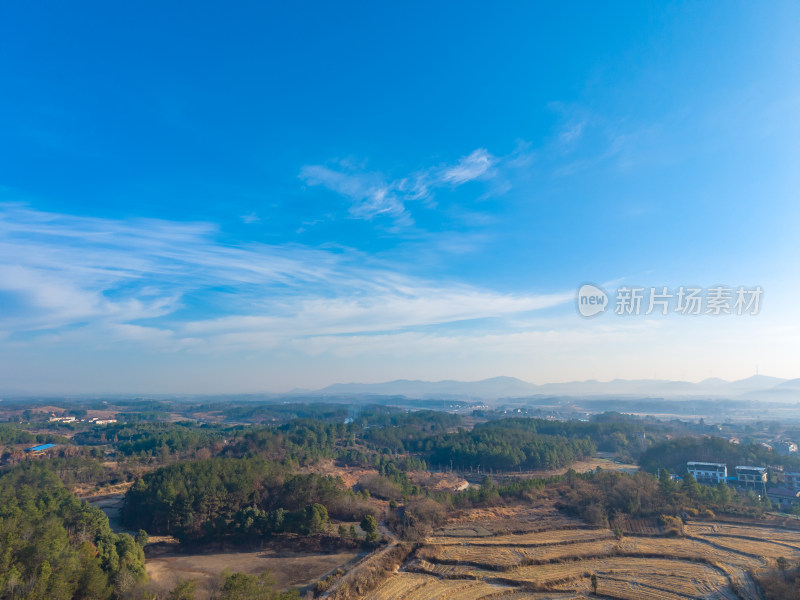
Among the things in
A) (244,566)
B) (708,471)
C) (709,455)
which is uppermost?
(244,566)

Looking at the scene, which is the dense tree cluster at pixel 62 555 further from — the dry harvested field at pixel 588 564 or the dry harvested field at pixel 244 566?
the dry harvested field at pixel 588 564

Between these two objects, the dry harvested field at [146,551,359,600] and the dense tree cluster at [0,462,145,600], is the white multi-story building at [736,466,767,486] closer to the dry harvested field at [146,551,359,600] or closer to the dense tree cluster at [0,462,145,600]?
the dry harvested field at [146,551,359,600]

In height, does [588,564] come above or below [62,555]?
below

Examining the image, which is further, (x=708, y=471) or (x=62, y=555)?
(x=708, y=471)

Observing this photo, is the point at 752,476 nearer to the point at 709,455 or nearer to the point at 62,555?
the point at 709,455

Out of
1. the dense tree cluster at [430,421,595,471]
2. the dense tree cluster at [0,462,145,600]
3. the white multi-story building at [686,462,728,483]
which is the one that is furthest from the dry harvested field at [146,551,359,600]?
the white multi-story building at [686,462,728,483]

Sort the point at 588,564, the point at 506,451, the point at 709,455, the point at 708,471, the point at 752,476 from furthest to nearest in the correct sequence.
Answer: the point at 506,451 → the point at 709,455 → the point at 708,471 → the point at 752,476 → the point at 588,564

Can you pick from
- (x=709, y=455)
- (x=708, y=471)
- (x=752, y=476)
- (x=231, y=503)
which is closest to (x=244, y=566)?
(x=231, y=503)
